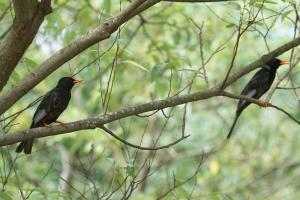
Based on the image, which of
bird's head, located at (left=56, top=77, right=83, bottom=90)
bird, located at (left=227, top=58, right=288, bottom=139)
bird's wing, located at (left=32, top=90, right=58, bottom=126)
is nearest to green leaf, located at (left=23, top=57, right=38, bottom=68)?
bird's wing, located at (left=32, top=90, right=58, bottom=126)

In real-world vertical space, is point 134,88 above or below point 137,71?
below

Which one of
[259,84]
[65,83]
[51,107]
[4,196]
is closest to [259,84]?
[259,84]

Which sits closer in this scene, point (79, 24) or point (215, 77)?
point (79, 24)

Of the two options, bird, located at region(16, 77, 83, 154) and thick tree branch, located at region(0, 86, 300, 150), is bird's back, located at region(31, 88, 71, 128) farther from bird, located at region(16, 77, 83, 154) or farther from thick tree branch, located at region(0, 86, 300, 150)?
thick tree branch, located at region(0, 86, 300, 150)

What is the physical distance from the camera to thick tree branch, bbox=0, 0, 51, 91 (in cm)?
298

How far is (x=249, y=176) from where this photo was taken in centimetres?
1145

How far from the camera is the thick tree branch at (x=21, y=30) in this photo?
298 centimetres

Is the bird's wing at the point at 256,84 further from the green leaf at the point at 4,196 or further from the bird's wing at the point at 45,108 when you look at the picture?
the green leaf at the point at 4,196

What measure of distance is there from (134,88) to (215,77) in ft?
7.11

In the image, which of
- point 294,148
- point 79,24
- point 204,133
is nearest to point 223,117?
point 204,133

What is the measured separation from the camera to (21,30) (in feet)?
9.96

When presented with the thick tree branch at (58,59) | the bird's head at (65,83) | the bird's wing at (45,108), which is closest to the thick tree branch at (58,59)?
the thick tree branch at (58,59)

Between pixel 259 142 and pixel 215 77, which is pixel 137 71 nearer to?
pixel 215 77

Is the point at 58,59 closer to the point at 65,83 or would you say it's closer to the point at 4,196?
the point at 4,196
